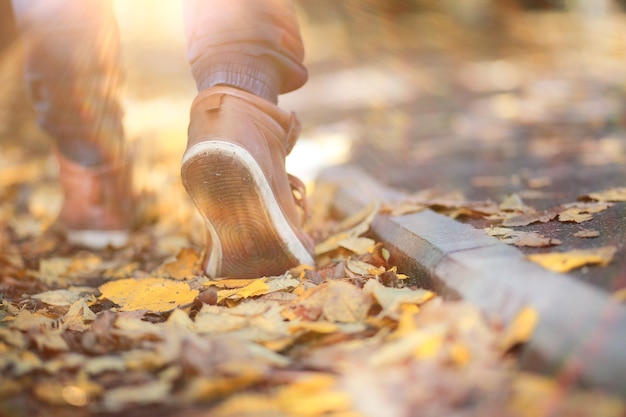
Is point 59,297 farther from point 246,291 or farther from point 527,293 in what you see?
point 527,293

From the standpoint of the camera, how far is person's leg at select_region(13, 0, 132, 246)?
7.43 feet

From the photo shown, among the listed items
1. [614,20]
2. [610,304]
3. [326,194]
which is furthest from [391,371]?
[614,20]

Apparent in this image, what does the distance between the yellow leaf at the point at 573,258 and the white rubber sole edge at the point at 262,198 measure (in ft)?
2.02

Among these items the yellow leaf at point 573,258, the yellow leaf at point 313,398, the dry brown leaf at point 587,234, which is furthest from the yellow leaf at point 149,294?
the dry brown leaf at point 587,234

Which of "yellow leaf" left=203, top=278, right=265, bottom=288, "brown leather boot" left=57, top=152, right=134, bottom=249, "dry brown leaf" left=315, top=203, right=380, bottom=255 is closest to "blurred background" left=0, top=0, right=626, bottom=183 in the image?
"brown leather boot" left=57, top=152, right=134, bottom=249

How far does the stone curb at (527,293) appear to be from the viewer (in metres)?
0.98

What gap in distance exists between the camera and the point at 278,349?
124 centimetres

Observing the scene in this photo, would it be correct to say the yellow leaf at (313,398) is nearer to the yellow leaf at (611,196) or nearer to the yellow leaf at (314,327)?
the yellow leaf at (314,327)

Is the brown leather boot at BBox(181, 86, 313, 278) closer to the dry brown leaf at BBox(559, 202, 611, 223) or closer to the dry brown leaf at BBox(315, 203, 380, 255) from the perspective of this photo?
the dry brown leaf at BBox(315, 203, 380, 255)

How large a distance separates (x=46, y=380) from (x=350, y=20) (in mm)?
9901

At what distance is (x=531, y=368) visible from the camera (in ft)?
3.47

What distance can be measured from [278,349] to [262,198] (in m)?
0.47

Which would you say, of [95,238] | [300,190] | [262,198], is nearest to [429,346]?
[262,198]

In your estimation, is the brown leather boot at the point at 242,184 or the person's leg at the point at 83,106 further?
the person's leg at the point at 83,106
